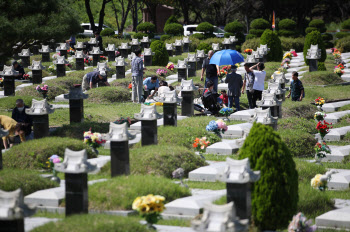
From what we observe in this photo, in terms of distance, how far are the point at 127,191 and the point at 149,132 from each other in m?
3.72

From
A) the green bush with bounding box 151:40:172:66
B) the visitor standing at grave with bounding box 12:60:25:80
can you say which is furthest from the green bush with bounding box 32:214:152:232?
the green bush with bounding box 151:40:172:66

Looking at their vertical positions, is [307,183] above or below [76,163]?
below

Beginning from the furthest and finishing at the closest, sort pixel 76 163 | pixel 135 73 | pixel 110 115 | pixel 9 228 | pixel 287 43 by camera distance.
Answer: pixel 287 43
pixel 135 73
pixel 110 115
pixel 76 163
pixel 9 228

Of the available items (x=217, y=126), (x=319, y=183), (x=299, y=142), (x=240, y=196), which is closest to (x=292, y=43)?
(x=299, y=142)

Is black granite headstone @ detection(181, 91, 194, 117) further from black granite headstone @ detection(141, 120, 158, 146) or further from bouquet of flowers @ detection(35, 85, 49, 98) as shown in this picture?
bouquet of flowers @ detection(35, 85, 49, 98)

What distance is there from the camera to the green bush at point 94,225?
26.9 feet

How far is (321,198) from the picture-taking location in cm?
1098

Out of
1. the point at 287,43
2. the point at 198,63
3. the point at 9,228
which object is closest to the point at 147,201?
the point at 9,228

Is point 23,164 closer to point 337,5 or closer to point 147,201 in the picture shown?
point 147,201

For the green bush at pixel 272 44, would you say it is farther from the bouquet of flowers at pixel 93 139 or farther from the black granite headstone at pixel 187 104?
the bouquet of flowers at pixel 93 139

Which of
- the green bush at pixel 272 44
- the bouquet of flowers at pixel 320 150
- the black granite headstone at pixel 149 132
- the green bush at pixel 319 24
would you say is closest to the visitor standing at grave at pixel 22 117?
the black granite headstone at pixel 149 132

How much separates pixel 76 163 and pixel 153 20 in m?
39.0

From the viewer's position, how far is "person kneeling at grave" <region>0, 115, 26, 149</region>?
14539 millimetres

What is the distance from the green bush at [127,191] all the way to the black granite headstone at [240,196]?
171 cm
